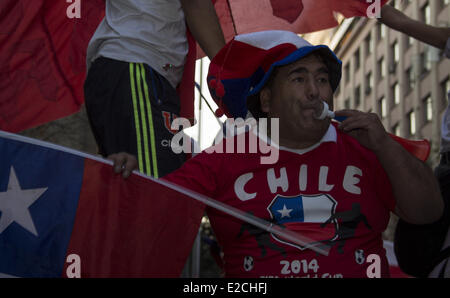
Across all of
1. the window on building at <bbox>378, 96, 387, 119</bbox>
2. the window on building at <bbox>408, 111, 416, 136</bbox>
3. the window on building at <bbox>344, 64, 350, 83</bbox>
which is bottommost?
the window on building at <bbox>408, 111, 416, 136</bbox>

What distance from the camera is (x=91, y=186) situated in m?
2.33

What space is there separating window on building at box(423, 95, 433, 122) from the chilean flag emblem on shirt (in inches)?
1206

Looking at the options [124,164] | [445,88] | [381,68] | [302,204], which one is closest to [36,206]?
[124,164]

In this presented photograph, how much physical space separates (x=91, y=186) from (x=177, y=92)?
2.83 feet

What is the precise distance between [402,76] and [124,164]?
114 feet

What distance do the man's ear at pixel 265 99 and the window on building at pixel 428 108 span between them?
30255 mm

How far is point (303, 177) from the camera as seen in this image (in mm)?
2625

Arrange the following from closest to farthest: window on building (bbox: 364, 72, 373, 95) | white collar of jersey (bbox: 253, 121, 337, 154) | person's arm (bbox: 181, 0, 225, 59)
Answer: white collar of jersey (bbox: 253, 121, 337, 154) → person's arm (bbox: 181, 0, 225, 59) → window on building (bbox: 364, 72, 373, 95)

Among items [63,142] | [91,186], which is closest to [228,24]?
[91,186]

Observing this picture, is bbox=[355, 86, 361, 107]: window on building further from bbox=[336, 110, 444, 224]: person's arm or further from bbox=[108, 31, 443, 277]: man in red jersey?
bbox=[336, 110, 444, 224]: person's arm

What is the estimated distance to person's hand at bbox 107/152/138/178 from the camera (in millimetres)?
2334

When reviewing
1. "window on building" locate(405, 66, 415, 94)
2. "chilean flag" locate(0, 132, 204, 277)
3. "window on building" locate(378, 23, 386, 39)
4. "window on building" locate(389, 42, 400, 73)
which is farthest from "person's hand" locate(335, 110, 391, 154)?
"window on building" locate(378, 23, 386, 39)

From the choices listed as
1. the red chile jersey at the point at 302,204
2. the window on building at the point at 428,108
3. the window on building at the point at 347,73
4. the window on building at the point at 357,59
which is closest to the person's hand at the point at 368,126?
the red chile jersey at the point at 302,204
